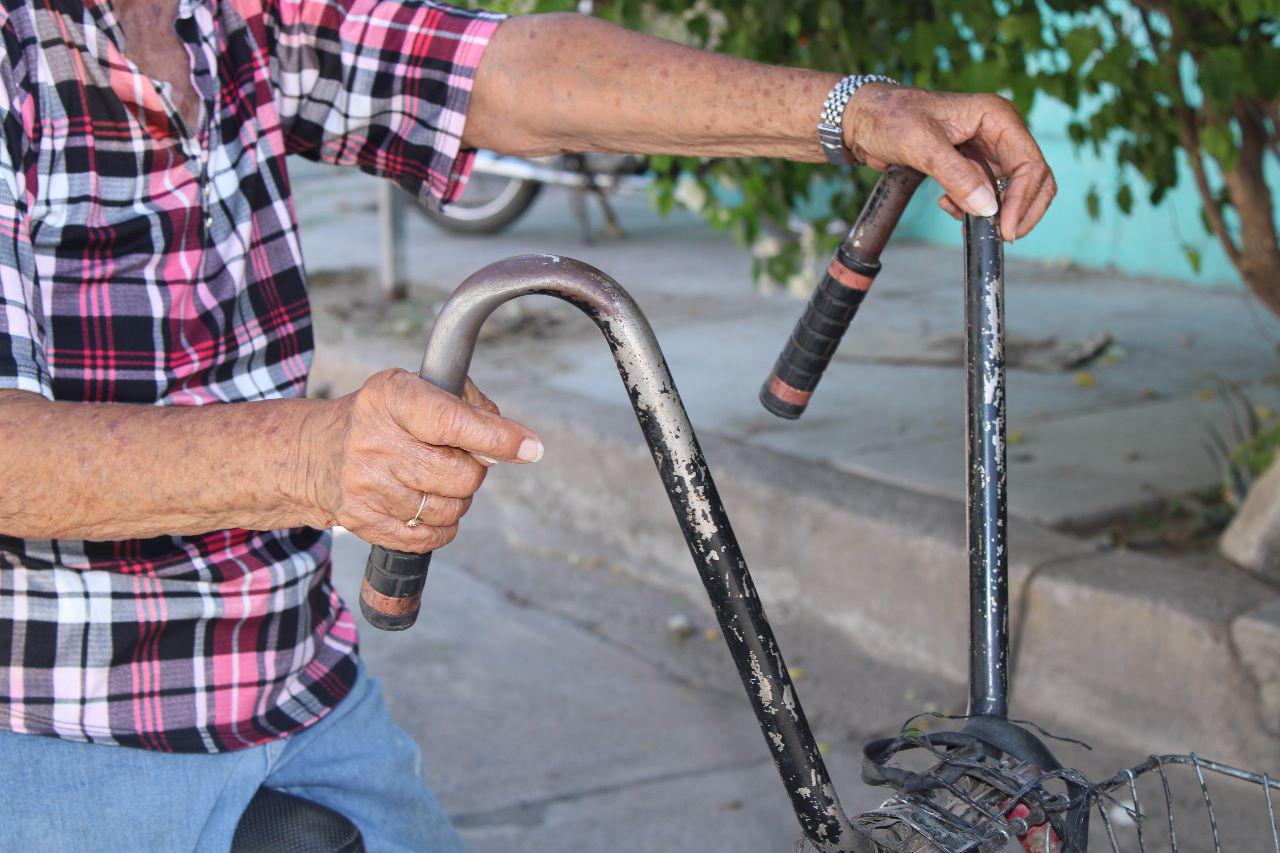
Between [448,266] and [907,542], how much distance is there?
4.35 m

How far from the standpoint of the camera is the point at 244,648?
1.47m

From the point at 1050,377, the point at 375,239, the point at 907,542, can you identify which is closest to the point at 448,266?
the point at 375,239

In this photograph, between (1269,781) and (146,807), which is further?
(146,807)

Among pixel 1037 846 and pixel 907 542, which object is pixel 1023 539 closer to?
pixel 907 542

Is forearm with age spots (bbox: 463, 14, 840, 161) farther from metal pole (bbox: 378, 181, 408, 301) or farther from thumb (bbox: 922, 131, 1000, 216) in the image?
metal pole (bbox: 378, 181, 408, 301)

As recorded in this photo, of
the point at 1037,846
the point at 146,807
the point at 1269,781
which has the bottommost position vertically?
the point at 146,807

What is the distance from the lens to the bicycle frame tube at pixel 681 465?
1032 millimetres

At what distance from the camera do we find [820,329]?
55.9 inches

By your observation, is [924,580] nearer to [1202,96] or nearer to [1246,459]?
[1246,459]

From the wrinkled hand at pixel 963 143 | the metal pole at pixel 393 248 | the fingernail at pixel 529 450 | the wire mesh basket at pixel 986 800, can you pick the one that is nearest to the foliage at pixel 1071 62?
the wrinkled hand at pixel 963 143

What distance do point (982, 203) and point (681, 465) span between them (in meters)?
0.47

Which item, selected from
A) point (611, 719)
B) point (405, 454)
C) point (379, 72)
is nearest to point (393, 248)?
point (611, 719)

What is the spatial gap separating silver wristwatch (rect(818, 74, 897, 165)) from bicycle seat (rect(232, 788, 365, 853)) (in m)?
0.86

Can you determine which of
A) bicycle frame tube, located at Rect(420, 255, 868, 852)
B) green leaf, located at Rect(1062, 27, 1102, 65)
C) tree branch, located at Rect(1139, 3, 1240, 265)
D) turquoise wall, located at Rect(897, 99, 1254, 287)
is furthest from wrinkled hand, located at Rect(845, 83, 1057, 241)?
turquoise wall, located at Rect(897, 99, 1254, 287)
